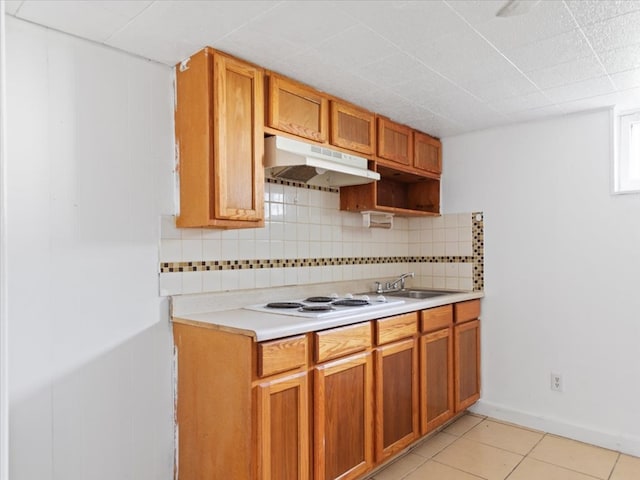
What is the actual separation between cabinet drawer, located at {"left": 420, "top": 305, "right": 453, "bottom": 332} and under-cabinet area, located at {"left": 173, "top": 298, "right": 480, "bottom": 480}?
0.09 feet

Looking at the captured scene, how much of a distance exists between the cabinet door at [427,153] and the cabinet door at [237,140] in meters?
1.48

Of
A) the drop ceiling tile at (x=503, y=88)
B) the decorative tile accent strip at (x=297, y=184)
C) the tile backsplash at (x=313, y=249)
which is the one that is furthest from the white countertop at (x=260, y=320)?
the drop ceiling tile at (x=503, y=88)

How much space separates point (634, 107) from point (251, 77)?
2.38 meters

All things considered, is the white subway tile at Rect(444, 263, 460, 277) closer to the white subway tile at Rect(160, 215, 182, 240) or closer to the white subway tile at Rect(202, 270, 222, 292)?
the white subway tile at Rect(202, 270, 222, 292)

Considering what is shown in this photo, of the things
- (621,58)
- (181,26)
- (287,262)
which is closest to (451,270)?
(287,262)

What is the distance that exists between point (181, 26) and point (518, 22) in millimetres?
1346

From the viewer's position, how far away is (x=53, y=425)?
1.72 m

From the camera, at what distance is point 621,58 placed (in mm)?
2051

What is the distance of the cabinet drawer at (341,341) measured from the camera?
1951mm

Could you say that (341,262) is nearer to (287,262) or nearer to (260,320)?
(287,262)

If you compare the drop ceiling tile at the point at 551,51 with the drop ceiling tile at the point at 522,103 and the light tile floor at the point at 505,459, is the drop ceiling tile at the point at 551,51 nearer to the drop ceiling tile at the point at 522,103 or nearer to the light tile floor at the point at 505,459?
the drop ceiling tile at the point at 522,103

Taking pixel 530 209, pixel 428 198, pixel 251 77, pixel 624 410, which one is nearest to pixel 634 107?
pixel 530 209

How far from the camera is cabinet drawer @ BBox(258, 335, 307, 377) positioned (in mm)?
1709

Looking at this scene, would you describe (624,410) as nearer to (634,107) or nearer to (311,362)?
(634,107)
